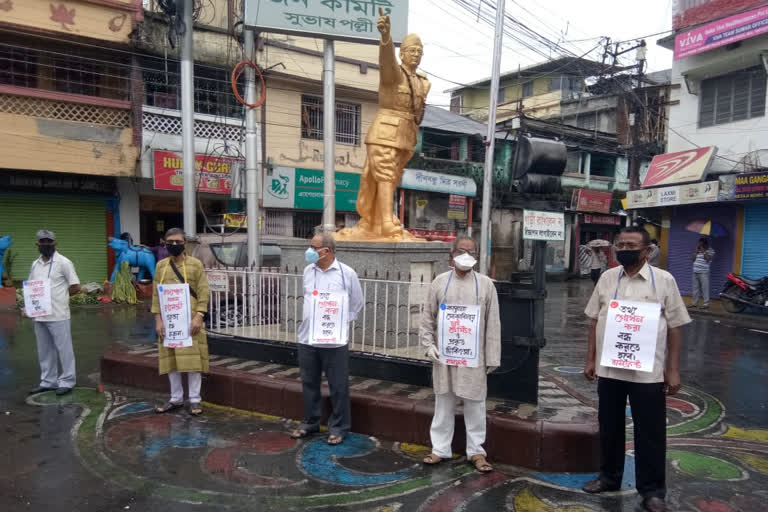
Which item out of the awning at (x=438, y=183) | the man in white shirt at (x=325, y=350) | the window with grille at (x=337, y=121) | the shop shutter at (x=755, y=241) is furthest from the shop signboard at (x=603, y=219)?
the man in white shirt at (x=325, y=350)

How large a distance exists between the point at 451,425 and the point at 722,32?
47.0 ft

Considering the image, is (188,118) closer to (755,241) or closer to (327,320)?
(327,320)

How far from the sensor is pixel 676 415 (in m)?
5.34

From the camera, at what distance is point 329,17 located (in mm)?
7629

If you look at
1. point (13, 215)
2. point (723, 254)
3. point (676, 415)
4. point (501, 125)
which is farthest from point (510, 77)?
point (676, 415)

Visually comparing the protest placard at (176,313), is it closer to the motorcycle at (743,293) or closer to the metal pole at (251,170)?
the metal pole at (251,170)

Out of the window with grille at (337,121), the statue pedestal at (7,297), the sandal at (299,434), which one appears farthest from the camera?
the window with grille at (337,121)

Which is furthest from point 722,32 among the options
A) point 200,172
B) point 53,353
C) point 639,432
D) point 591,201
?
point 53,353

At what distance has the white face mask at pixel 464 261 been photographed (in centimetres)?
371

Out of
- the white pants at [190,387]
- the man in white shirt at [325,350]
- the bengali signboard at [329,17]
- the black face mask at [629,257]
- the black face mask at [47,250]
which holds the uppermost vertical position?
the bengali signboard at [329,17]

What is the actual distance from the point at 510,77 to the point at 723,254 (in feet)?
61.0

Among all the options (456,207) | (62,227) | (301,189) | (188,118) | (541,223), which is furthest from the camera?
(456,207)

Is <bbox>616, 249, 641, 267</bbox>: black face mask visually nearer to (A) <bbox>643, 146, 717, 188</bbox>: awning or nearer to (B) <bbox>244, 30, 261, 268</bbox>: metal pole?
(B) <bbox>244, 30, 261, 268</bbox>: metal pole

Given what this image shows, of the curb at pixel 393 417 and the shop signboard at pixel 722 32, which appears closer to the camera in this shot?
the curb at pixel 393 417
